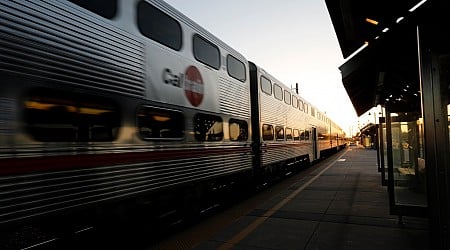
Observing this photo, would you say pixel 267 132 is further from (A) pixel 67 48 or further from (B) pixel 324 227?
(A) pixel 67 48

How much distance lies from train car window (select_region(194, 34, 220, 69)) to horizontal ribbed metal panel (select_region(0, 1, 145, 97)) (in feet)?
5.62

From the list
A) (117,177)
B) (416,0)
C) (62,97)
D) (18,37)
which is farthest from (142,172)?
(416,0)

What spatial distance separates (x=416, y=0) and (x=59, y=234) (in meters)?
5.28

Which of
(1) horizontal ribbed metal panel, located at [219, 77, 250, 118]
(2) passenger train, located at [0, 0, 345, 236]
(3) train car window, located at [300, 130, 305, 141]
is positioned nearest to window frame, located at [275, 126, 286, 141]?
(1) horizontal ribbed metal panel, located at [219, 77, 250, 118]

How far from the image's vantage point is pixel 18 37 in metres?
3.31

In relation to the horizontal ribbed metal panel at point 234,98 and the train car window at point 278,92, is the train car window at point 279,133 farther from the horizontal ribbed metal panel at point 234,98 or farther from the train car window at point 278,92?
the horizontal ribbed metal panel at point 234,98

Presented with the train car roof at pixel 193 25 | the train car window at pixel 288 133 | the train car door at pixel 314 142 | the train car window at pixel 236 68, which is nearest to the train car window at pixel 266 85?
the train car window at pixel 236 68

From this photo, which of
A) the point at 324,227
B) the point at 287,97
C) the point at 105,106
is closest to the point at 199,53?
the point at 105,106

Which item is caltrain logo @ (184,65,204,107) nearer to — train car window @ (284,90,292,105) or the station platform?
the station platform

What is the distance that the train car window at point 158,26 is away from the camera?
5137 millimetres

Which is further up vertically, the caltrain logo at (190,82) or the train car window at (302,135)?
the caltrain logo at (190,82)

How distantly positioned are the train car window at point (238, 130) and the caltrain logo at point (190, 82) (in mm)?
1600

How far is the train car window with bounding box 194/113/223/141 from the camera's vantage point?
21.0ft

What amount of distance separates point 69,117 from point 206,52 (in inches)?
141
